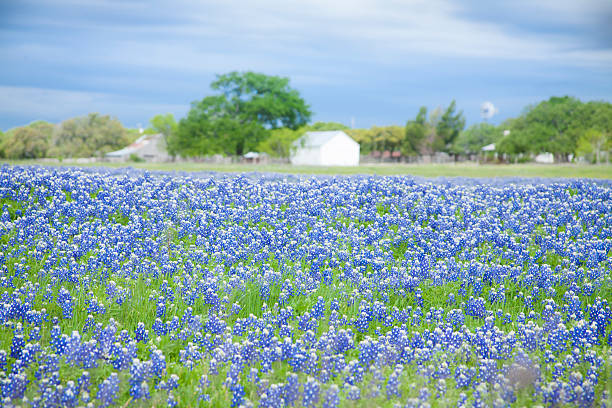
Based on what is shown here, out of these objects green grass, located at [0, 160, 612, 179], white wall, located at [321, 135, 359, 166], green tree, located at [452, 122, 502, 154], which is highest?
green tree, located at [452, 122, 502, 154]

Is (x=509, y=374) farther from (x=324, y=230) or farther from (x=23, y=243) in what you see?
(x=23, y=243)

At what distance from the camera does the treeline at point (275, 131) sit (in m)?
74.0

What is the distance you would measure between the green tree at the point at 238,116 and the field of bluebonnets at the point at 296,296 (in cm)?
6320

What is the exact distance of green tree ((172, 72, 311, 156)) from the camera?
2955 inches

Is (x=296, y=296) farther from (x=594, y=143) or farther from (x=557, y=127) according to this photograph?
(x=557, y=127)

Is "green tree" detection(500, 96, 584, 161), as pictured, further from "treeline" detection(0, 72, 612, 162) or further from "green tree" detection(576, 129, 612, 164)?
"green tree" detection(576, 129, 612, 164)

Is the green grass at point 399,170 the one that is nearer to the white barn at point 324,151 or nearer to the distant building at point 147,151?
the white barn at point 324,151

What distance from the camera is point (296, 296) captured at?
6.81m

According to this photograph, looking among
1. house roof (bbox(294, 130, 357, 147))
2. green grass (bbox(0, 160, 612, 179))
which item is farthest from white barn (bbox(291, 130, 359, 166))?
green grass (bbox(0, 160, 612, 179))

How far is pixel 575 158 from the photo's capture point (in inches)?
3059

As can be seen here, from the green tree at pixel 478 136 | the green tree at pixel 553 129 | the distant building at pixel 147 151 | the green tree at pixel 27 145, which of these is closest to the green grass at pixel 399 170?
the green tree at pixel 553 129

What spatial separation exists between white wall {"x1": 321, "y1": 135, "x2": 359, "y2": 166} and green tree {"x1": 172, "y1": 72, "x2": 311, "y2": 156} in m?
9.76

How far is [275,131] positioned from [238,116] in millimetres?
7679

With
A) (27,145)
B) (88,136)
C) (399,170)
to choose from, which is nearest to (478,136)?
(88,136)
